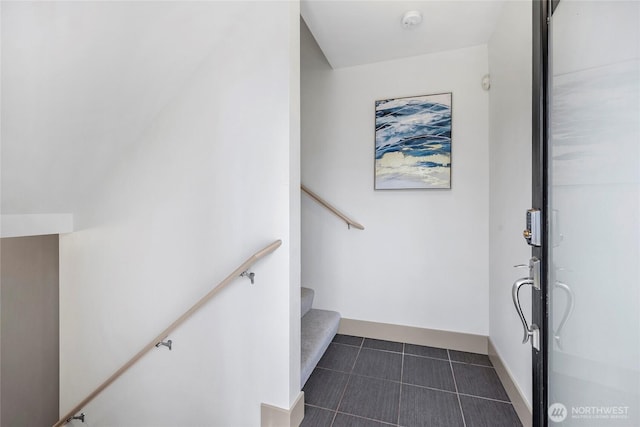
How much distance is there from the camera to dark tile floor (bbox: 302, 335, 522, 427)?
1.49m

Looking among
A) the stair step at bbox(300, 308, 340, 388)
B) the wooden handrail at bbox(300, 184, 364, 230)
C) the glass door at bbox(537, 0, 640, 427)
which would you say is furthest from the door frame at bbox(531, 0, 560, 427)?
the wooden handrail at bbox(300, 184, 364, 230)

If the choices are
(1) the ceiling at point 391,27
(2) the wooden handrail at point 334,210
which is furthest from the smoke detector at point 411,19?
(2) the wooden handrail at point 334,210

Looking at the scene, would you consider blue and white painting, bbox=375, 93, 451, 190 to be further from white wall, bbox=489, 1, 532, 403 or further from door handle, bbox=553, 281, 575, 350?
door handle, bbox=553, 281, 575, 350

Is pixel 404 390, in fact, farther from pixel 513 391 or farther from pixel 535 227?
pixel 535 227

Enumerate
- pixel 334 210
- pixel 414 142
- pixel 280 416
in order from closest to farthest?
pixel 280 416 < pixel 414 142 < pixel 334 210

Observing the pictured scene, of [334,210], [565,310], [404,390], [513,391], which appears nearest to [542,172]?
[565,310]

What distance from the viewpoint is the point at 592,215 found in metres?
0.70

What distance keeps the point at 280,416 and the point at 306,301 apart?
0.96m

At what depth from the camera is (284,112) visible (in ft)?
4.48

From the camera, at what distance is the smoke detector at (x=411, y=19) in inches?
68.5

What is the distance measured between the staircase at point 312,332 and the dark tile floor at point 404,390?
0.47 feet

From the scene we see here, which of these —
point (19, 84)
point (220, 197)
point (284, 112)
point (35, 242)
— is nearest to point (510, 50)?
point (284, 112)

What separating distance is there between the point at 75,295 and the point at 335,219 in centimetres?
213

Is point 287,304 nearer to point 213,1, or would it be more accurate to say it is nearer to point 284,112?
point 284,112
